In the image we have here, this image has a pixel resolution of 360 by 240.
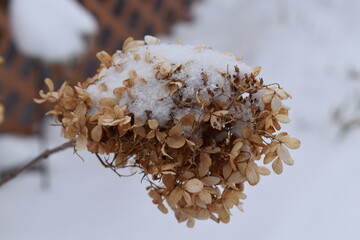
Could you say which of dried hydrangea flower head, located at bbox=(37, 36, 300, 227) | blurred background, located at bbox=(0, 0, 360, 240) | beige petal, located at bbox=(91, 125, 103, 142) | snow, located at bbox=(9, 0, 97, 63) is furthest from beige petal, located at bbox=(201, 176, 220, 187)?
snow, located at bbox=(9, 0, 97, 63)

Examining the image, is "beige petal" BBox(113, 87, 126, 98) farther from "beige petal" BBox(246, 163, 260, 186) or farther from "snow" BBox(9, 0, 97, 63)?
"snow" BBox(9, 0, 97, 63)

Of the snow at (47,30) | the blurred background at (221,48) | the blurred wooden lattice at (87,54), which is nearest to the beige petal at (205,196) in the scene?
the blurred background at (221,48)

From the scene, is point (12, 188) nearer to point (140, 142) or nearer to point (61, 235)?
point (61, 235)

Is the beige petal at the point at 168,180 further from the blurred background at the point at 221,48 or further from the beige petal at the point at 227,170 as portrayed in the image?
the blurred background at the point at 221,48

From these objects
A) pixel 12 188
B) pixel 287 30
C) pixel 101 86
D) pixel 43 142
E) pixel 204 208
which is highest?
pixel 287 30

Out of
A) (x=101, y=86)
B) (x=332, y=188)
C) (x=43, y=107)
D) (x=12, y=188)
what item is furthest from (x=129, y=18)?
(x=101, y=86)

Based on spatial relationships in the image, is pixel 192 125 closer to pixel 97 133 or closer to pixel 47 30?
pixel 97 133
